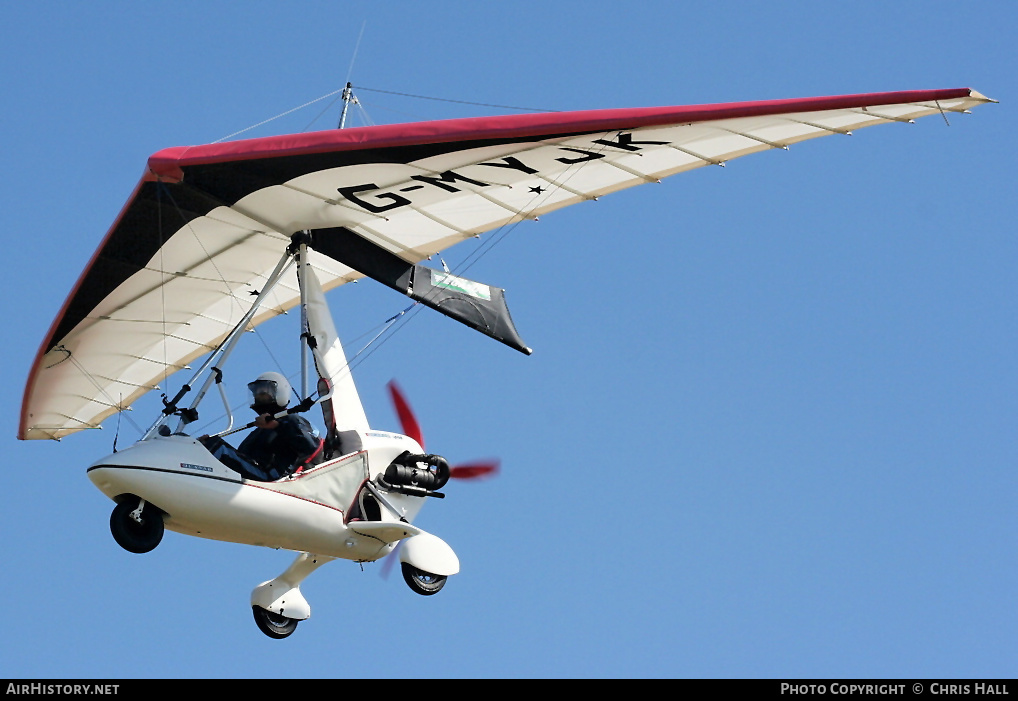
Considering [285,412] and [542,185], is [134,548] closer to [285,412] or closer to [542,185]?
[285,412]

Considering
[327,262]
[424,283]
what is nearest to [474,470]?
[424,283]

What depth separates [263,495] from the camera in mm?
17688

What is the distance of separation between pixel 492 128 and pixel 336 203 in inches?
127

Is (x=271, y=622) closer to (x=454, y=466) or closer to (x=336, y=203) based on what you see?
(x=454, y=466)

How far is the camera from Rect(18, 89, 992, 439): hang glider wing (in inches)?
661

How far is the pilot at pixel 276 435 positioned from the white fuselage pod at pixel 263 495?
281mm

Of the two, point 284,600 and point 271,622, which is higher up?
point 284,600

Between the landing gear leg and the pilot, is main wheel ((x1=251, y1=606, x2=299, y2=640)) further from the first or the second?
the pilot

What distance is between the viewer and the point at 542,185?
772 inches

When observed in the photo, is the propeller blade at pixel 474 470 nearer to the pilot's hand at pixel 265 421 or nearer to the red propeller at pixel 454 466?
the red propeller at pixel 454 466

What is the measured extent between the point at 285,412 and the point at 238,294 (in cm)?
417

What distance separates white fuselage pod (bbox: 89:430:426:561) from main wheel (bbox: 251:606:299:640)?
1.74 m
